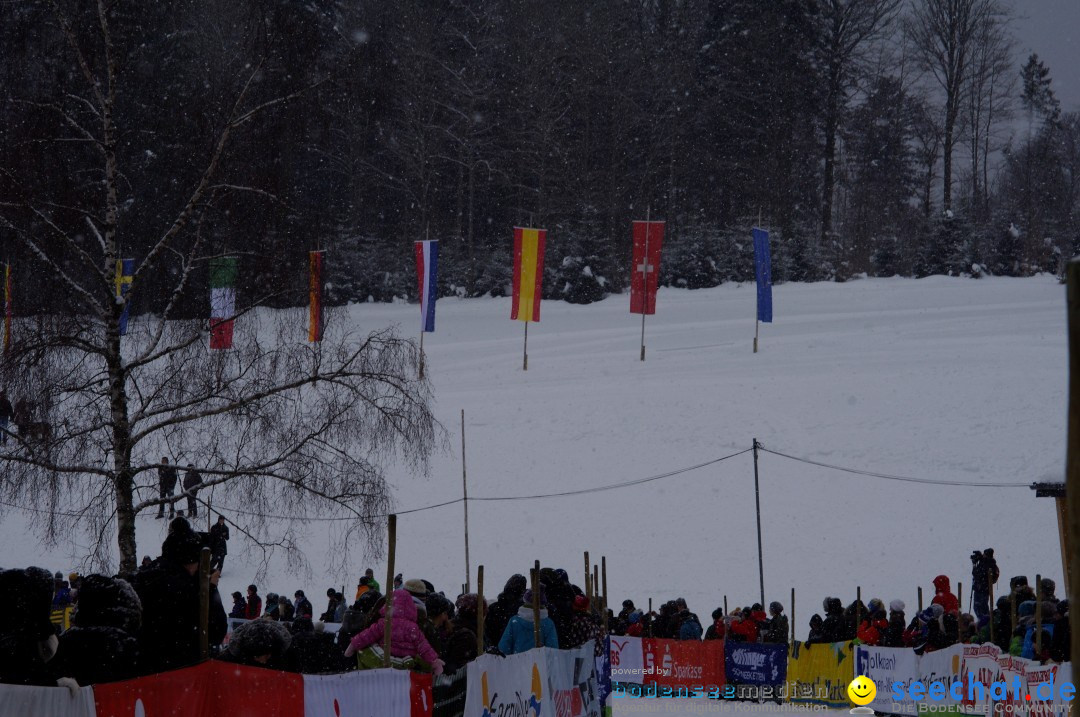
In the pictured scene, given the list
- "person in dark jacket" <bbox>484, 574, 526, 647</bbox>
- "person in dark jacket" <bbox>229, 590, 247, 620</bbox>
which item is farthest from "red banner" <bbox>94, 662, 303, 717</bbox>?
"person in dark jacket" <bbox>229, 590, 247, 620</bbox>

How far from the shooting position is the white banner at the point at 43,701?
186 inches

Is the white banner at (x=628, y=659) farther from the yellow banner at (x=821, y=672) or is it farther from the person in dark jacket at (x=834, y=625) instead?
the person in dark jacket at (x=834, y=625)

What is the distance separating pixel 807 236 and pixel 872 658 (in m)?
35.3

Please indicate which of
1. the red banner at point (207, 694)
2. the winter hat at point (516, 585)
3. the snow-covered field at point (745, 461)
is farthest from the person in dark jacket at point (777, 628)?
the red banner at point (207, 694)

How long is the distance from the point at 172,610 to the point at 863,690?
9.76 metres

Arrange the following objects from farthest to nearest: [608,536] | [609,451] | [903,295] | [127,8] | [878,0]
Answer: [878,0], [903,295], [609,451], [608,536], [127,8]

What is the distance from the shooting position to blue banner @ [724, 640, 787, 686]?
1460 cm

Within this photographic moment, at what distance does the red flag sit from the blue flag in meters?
2.48

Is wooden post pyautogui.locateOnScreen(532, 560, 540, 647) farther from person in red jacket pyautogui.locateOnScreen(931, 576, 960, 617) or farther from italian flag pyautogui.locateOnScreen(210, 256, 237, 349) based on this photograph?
person in red jacket pyautogui.locateOnScreen(931, 576, 960, 617)

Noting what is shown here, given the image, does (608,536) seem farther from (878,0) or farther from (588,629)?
(878,0)

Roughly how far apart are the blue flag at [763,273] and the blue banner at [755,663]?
17.0 meters

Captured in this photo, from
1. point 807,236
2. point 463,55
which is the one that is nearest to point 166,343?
point 807,236

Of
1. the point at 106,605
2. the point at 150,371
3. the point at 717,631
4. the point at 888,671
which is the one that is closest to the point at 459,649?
the point at 106,605

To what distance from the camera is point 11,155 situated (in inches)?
465
